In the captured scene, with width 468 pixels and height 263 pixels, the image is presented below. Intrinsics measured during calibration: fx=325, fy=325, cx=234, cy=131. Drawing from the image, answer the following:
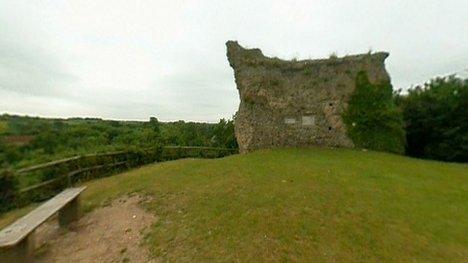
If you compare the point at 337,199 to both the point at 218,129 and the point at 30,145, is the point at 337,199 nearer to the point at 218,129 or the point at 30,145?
the point at 30,145

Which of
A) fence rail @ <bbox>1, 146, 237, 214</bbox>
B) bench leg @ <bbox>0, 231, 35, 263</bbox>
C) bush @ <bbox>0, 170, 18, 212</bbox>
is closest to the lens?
bench leg @ <bbox>0, 231, 35, 263</bbox>

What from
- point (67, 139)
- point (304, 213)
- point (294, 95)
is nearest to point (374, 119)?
point (294, 95)

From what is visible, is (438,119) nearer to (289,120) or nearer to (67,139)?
(289,120)

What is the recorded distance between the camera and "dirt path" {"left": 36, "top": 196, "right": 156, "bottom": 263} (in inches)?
201

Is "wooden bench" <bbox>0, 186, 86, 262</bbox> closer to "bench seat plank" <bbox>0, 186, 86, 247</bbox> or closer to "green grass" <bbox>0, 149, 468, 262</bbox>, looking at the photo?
"bench seat plank" <bbox>0, 186, 86, 247</bbox>

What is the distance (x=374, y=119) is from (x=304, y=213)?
11.1 metres

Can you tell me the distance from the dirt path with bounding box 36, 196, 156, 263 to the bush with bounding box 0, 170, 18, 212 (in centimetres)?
233

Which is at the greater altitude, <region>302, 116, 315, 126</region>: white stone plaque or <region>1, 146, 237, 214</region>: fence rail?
<region>302, 116, 315, 126</region>: white stone plaque

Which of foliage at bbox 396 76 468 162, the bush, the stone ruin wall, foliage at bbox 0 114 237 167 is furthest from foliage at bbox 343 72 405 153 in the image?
the bush

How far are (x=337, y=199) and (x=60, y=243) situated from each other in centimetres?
534

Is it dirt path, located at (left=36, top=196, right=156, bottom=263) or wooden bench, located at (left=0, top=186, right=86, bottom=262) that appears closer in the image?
wooden bench, located at (left=0, top=186, right=86, bottom=262)

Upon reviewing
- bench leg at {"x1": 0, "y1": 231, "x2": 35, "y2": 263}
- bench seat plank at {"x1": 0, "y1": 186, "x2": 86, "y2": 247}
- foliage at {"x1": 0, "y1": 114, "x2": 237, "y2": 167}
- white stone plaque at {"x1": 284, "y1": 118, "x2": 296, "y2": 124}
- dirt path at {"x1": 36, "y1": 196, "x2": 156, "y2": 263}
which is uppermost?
white stone plaque at {"x1": 284, "y1": 118, "x2": 296, "y2": 124}

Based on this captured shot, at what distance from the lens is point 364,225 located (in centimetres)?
557

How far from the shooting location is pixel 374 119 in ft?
50.5
